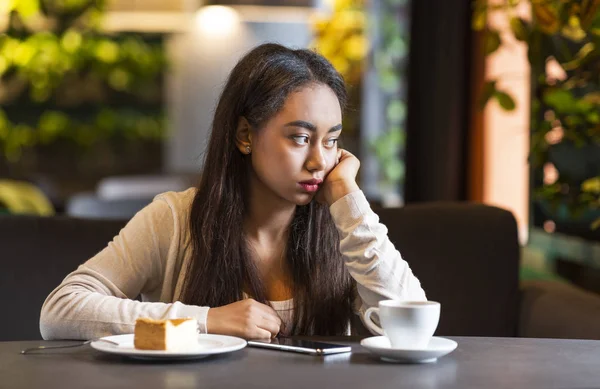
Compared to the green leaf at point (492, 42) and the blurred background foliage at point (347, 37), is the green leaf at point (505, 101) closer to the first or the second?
the green leaf at point (492, 42)

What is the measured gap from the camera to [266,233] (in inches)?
75.1

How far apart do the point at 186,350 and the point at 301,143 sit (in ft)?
1.78

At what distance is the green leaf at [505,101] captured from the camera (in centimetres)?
233

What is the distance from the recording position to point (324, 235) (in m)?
1.93

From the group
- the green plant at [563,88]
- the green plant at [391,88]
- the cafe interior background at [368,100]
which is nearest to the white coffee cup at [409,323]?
the cafe interior background at [368,100]

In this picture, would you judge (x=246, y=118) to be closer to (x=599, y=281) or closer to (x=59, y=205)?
(x=599, y=281)

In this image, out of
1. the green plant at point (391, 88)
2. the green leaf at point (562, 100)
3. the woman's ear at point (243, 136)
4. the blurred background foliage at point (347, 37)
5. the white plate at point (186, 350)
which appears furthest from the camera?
the blurred background foliage at point (347, 37)

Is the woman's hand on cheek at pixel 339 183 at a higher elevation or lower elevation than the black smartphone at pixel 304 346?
higher

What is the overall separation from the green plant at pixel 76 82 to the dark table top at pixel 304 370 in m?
6.34

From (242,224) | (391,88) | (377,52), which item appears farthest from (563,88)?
(377,52)

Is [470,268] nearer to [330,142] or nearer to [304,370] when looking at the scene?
[330,142]

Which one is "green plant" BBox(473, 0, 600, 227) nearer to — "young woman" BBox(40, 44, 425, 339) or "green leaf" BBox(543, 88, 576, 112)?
"green leaf" BBox(543, 88, 576, 112)

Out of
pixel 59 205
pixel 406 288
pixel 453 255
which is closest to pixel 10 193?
pixel 59 205

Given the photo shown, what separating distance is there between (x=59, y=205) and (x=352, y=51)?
2.20m
